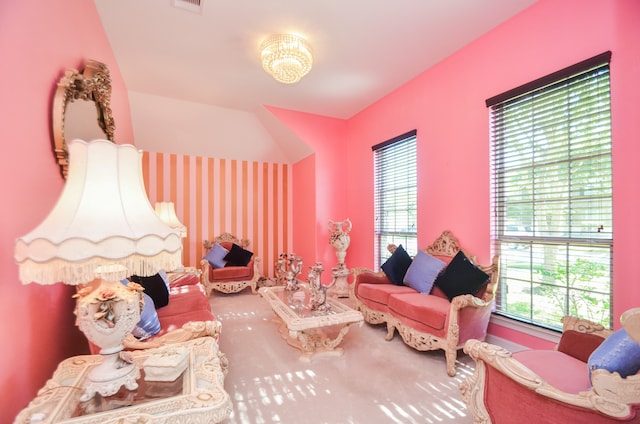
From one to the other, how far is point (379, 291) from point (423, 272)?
0.55m

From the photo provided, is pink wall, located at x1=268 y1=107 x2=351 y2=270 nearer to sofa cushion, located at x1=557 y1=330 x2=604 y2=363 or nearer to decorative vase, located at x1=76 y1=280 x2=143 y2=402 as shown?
sofa cushion, located at x1=557 y1=330 x2=604 y2=363

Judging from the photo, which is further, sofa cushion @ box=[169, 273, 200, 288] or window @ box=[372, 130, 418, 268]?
window @ box=[372, 130, 418, 268]

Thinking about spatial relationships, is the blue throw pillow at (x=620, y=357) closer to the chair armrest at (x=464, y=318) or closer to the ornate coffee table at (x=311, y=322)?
the chair armrest at (x=464, y=318)

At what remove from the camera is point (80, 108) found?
6.22 feet

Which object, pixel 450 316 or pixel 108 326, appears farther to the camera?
pixel 450 316

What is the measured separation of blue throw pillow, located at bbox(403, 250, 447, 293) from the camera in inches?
117

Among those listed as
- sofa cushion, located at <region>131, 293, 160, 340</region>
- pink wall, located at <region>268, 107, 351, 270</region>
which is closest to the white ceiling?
pink wall, located at <region>268, 107, 351, 270</region>

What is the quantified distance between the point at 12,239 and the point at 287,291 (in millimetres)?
2389

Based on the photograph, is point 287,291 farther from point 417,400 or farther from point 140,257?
point 140,257

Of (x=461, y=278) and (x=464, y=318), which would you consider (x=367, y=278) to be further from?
(x=464, y=318)

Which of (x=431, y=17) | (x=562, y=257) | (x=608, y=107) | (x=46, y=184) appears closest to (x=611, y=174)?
(x=608, y=107)

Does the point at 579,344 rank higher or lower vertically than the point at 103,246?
lower

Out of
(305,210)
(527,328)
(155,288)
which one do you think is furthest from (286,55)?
(527,328)

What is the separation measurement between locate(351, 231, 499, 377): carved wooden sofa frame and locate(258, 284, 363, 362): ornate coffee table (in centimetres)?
50
